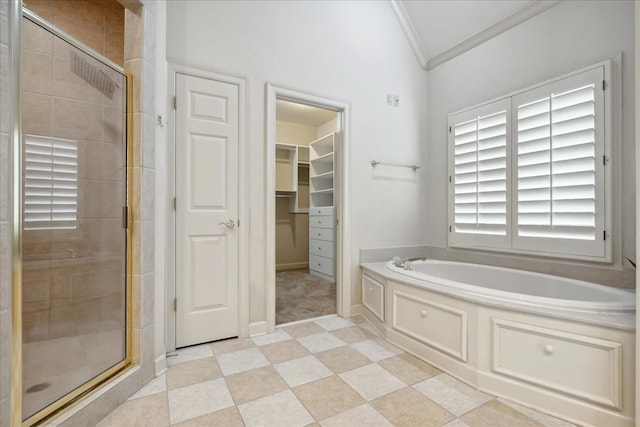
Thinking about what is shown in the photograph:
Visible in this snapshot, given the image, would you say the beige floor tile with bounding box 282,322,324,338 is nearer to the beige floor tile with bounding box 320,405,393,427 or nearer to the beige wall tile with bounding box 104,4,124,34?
the beige floor tile with bounding box 320,405,393,427

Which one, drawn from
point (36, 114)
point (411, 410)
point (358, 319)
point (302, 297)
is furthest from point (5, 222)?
point (302, 297)

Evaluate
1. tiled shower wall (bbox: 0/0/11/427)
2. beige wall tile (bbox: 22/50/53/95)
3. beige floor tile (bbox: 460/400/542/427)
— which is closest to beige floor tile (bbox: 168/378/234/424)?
tiled shower wall (bbox: 0/0/11/427)

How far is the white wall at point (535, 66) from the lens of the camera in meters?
1.99

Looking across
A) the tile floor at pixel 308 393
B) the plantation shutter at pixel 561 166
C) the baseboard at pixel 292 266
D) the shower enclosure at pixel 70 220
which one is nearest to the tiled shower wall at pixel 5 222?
the shower enclosure at pixel 70 220

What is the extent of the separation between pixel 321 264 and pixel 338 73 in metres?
2.75

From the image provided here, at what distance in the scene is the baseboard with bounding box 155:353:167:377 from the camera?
1863 millimetres

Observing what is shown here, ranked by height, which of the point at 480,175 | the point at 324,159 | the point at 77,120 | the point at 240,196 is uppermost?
the point at 324,159

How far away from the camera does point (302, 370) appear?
6.33 ft

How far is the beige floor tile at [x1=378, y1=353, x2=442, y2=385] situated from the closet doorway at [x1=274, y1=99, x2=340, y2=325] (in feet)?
6.13

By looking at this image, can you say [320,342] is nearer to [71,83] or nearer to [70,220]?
[70,220]

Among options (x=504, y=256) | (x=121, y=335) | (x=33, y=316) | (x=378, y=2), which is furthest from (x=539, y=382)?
(x=378, y=2)

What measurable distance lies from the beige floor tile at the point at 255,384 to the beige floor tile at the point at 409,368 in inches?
27.7

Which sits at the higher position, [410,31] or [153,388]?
[410,31]

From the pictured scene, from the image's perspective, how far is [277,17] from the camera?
259 centimetres
